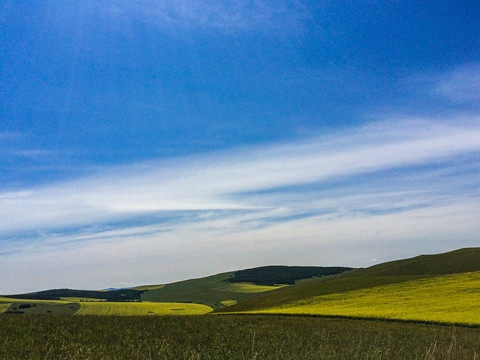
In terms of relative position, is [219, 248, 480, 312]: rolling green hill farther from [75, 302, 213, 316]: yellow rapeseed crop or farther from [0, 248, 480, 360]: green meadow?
[75, 302, 213, 316]: yellow rapeseed crop

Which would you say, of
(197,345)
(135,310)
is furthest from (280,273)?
(197,345)

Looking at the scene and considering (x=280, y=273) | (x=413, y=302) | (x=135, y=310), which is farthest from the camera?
(x=280, y=273)

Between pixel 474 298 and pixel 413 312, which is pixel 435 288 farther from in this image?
pixel 413 312

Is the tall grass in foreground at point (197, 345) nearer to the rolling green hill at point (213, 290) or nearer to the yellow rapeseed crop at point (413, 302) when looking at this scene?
the yellow rapeseed crop at point (413, 302)

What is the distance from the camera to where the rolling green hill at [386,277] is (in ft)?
166

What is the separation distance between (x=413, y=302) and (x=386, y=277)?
82.5 ft

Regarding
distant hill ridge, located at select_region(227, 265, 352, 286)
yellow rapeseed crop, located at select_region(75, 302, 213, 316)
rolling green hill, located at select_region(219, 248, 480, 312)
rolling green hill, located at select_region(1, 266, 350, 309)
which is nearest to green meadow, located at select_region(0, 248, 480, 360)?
rolling green hill, located at select_region(219, 248, 480, 312)

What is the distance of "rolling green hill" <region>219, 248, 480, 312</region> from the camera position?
5069 cm

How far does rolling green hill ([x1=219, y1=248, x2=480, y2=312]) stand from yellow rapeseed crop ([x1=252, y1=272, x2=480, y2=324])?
16.4ft

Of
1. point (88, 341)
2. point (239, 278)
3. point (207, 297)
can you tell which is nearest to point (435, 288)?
point (88, 341)

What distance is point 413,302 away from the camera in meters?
33.0

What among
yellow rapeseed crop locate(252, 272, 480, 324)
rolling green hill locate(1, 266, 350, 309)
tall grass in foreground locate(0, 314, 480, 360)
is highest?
tall grass in foreground locate(0, 314, 480, 360)

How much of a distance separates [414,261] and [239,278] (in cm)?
8168

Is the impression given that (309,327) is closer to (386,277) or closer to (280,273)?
(386,277)
